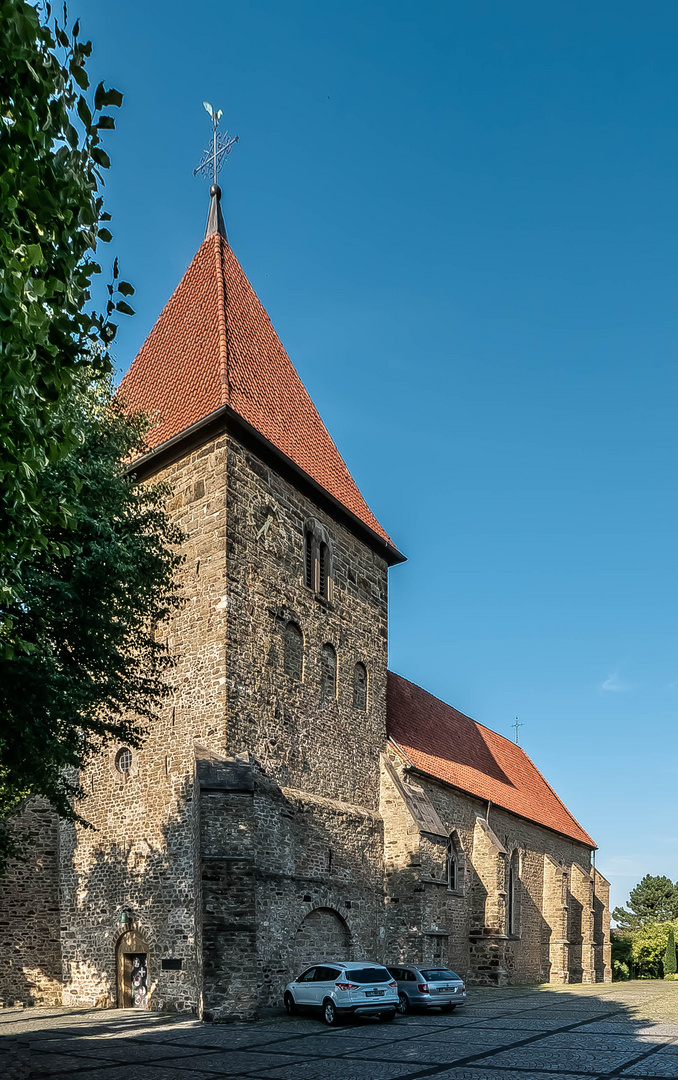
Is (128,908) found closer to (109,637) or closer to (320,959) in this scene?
(320,959)

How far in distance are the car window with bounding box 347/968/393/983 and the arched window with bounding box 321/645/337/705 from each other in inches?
247

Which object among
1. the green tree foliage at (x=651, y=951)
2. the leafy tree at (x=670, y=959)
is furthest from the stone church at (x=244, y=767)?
the green tree foliage at (x=651, y=951)

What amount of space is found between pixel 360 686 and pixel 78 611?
12958 mm

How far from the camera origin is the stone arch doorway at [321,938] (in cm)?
1791

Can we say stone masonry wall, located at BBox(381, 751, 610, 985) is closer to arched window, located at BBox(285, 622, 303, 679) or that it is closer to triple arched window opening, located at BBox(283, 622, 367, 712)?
triple arched window opening, located at BBox(283, 622, 367, 712)

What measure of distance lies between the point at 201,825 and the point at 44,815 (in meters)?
6.71

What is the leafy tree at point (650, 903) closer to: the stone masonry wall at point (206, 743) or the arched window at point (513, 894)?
the arched window at point (513, 894)

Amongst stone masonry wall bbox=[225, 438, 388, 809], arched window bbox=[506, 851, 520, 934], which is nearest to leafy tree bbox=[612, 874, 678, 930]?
arched window bbox=[506, 851, 520, 934]

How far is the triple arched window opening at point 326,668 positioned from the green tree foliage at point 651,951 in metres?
38.0

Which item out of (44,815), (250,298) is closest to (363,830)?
(44,815)

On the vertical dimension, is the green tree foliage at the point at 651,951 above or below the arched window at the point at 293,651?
below

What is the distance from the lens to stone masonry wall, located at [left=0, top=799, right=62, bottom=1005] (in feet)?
63.0

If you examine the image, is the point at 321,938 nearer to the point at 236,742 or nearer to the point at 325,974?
the point at 325,974

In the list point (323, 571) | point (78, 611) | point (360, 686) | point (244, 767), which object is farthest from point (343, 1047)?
point (323, 571)
